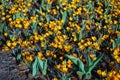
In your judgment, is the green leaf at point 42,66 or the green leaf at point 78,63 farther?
the green leaf at point 42,66

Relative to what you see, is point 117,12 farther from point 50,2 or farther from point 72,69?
point 72,69

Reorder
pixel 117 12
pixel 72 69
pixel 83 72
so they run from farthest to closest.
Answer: pixel 117 12 < pixel 72 69 < pixel 83 72

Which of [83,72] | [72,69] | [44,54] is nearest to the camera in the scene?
[83,72]

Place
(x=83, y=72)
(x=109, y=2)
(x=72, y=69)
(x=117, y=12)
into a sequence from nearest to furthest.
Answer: (x=83, y=72) < (x=72, y=69) < (x=117, y=12) < (x=109, y=2)

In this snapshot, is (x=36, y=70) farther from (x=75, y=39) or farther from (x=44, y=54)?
(x=75, y=39)

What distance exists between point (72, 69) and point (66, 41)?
0.72m

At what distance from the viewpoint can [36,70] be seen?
3.79 metres

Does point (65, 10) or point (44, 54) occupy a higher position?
point (65, 10)

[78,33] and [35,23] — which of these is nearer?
[78,33]

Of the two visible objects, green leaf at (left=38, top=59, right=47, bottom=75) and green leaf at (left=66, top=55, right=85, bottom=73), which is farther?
green leaf at (left=38, top=59, right=47, bottom=75)

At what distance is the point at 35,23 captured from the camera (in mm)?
4895

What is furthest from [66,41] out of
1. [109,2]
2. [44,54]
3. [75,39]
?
[109,2]

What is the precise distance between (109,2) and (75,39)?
1.70 m

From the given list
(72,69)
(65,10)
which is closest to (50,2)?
(65,10)
